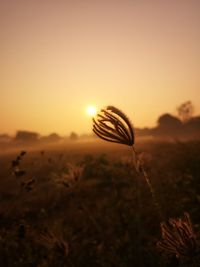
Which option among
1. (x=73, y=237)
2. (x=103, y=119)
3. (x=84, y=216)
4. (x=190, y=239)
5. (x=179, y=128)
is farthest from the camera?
(x=179, y=128)

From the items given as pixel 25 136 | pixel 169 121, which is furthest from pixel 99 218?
pixel 25 136

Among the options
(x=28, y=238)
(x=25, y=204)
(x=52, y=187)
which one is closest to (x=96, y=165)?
(x=52, y=187)

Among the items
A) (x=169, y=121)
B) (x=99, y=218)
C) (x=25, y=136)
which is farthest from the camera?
(x=25, y=136)

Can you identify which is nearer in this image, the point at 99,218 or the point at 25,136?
the point at 99,218

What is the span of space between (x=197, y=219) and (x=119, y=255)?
2337 mm

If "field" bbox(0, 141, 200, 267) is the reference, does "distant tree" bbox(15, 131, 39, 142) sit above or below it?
above

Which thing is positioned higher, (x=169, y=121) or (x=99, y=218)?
(x=169, y=121)

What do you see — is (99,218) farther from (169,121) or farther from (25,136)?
(25,136)

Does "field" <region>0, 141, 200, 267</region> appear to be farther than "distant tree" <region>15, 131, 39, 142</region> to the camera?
No

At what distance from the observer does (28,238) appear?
929 cm

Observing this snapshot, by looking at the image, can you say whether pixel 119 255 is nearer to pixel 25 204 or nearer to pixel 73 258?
pixel 73 258

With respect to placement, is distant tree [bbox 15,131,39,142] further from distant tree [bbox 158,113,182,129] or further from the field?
the field

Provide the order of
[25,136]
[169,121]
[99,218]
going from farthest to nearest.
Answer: [25,136] < [169,121] < [99,218]

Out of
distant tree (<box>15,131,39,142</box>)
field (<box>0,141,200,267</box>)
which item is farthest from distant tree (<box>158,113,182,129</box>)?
field (<box>0,141,200,267</box>)
